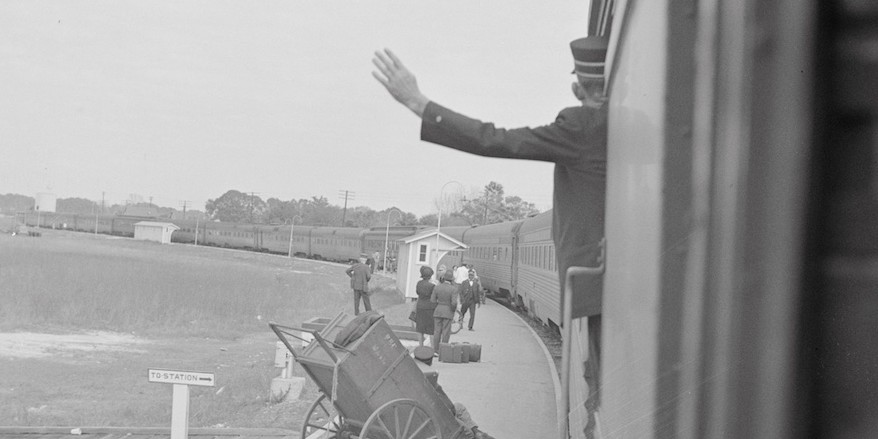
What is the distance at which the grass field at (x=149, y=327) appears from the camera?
12.6m

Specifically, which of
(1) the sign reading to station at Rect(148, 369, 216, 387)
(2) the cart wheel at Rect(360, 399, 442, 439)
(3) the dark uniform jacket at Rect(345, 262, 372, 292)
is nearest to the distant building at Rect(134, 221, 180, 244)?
(3) the dark uniform jacket at Rect(345, 262, 372, 292)

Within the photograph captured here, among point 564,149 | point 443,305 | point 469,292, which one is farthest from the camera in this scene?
point 469,292

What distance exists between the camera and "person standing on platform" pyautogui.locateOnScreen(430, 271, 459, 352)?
584 inches

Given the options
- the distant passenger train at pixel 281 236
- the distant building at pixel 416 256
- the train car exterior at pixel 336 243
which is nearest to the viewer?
the distant building at pixel 416 256

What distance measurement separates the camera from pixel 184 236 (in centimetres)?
8488

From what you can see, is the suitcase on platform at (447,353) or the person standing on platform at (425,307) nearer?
the suitcase on platform at (447,353)

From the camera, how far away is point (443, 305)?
14.8m

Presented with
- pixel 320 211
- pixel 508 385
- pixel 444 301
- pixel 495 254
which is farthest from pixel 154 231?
pixel 508 385

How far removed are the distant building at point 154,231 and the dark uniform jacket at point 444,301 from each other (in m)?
73.0

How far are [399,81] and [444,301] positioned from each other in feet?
42.4

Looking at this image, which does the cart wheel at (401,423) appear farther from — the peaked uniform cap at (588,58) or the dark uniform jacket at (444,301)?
the dark uniform jacket at (444,301)

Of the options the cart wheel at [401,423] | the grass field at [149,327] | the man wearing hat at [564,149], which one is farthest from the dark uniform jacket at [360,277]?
the man wearing hat at [564,149]

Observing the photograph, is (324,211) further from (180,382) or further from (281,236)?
(180,382)

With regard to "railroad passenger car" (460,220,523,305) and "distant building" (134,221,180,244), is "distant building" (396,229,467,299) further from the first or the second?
"distant building" (134,221,180,244)
